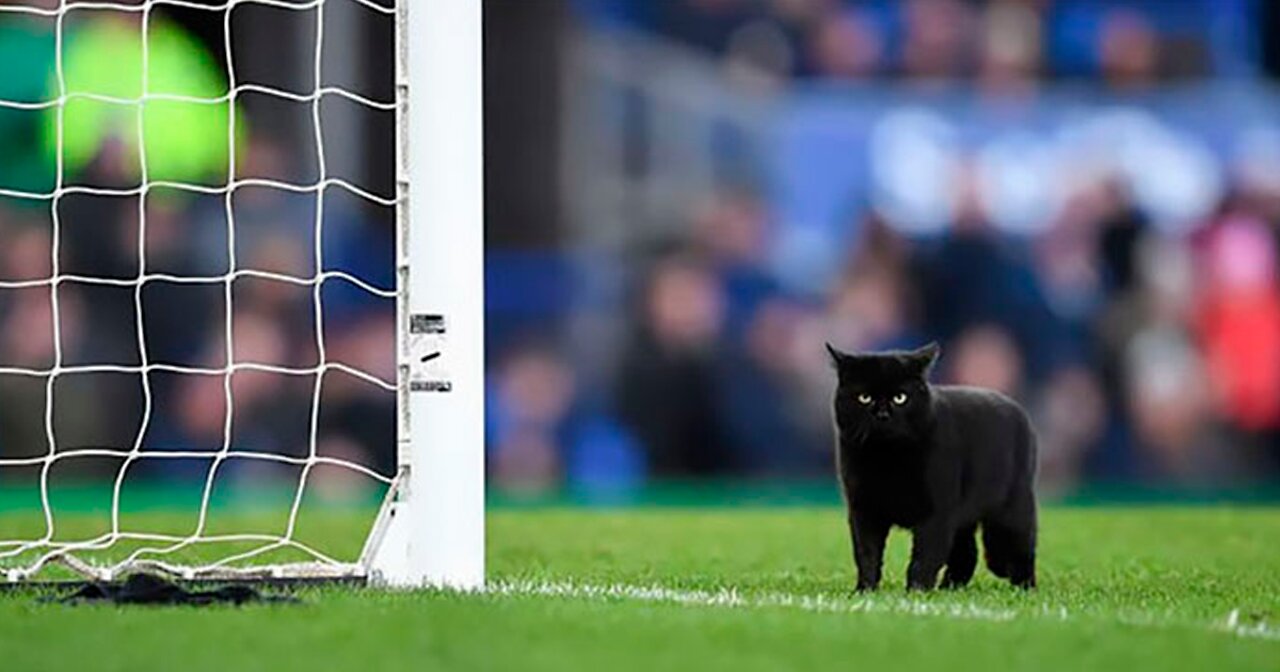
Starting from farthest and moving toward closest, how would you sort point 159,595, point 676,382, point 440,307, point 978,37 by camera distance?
1. point 978,37
2. point 676,382
3. point 440,307
4. point 159,595

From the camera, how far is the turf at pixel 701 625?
518cm

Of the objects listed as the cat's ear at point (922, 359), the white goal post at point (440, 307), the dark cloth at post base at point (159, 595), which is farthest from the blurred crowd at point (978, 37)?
the dark cloth at post base at point (159, 595)

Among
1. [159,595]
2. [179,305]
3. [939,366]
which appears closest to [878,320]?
[939,366]

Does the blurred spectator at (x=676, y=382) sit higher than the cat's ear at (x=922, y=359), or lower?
lower

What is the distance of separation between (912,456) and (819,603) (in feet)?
2.02

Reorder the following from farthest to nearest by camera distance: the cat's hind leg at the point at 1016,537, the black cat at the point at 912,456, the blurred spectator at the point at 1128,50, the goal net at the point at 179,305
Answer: the blurred spectator at the point at 1128,50 → the goal net at the point at 179,305 → the cat's hind leg at the point at 1016,537 → the black cat at the point at 912,456

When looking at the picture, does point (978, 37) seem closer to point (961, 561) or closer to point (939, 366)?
point (939, 366)

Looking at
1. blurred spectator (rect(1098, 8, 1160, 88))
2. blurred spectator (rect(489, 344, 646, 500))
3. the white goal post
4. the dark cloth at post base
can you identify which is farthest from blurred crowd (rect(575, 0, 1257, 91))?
the dark cloth at post base

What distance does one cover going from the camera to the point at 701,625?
5.67 metres

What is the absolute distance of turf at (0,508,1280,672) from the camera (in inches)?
204

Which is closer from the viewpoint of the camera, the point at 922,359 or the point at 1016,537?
the point at 922,359

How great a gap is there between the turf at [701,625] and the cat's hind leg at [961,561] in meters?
0.09

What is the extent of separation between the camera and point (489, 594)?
6461 millimetres

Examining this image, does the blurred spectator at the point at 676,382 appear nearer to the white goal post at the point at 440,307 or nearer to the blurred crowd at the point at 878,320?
the blurred crowd at the point at 878,320
